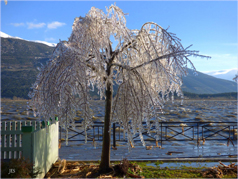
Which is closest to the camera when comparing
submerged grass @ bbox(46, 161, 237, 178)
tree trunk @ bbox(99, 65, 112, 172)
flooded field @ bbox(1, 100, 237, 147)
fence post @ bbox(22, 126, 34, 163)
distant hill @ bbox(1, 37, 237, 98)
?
fence post @ bbox(22, 126, 34, 163)

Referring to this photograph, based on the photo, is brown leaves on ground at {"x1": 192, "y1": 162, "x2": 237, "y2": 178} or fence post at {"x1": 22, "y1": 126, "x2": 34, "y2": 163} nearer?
fence post at {"x1": 22, "y1": 126, "x2": 34, "y2": 163}

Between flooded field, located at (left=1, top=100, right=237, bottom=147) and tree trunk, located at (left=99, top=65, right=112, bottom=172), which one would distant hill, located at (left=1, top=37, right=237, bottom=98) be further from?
tree trunk, located at (left=99, top=65, right=112, bottom=172)

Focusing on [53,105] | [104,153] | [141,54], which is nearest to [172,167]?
[104,153]

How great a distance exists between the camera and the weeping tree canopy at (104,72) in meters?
5.62

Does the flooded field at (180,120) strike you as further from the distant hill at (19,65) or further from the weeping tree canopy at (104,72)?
the distant hill at (19,65)

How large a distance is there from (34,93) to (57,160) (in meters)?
3.28

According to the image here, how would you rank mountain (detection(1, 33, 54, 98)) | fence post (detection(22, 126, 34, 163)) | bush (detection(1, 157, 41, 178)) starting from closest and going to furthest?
1. bush (detection(1, 157, 41, 178))
2. fence post (detection(22, 126, 34, 163))
3. mountain (detection(1, 33, 54, 98))

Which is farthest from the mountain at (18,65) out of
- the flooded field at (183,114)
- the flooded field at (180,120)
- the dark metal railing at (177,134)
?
the dark metal railing at (177,134)

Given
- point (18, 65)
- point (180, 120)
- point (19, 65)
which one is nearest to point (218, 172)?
point (180, 120)

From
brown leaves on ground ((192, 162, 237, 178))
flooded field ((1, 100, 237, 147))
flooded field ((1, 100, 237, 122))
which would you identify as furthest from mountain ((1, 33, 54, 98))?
brown leaves on ground ((192, 162, 237, 178))

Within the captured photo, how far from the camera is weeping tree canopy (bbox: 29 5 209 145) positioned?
18.5 feet

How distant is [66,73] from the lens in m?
5.48

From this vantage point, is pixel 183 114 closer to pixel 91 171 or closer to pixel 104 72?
pixel 91 171

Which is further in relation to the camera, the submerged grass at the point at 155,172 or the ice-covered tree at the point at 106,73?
the submerged grass at the point at 155,172
